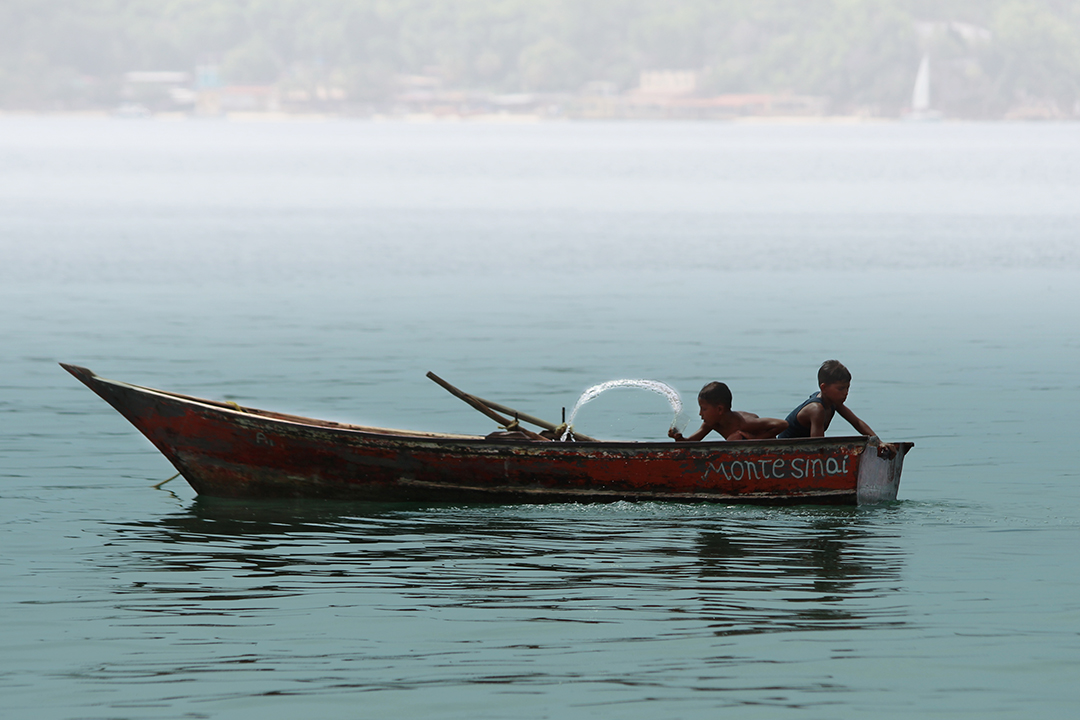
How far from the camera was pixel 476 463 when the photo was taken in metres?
13.5

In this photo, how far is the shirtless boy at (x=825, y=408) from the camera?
13102 millimetres

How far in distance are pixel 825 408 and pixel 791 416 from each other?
30 centimetres

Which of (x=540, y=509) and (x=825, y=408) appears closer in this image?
(x=825, y=408)

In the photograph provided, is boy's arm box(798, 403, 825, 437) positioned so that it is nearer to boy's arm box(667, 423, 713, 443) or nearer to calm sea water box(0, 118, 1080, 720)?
calm sea water box(0, 118, 1080, 720)

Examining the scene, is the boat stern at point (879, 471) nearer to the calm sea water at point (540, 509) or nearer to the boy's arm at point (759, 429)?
the calm sea water at point (540, 509)

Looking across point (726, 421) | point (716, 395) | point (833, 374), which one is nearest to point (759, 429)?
point (726, 421)

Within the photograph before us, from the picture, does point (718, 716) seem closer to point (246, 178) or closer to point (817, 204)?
point (817, 204)

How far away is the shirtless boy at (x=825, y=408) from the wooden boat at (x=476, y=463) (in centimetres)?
24

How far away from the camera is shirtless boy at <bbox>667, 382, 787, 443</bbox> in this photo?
13.4 m

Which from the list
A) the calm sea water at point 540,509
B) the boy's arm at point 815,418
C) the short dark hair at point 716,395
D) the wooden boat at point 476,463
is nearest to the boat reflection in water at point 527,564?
the calm sea water at point 540,509

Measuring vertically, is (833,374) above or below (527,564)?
above

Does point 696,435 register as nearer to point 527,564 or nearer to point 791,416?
point 791,416

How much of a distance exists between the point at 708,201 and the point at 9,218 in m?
31.3

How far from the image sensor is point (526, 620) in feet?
32.9
